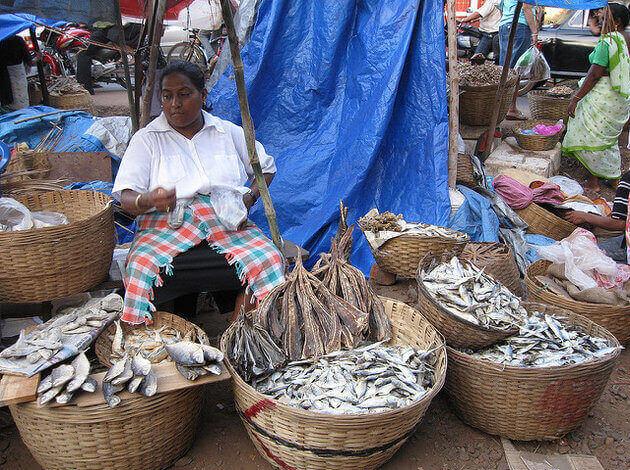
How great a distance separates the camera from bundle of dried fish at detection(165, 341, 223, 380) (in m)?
2.40

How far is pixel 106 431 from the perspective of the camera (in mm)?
2309

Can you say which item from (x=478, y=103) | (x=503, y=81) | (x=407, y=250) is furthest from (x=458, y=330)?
(x=478, y=103)

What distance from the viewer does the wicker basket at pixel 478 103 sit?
20.9 feet

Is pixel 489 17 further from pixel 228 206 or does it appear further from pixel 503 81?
pixel 228 206

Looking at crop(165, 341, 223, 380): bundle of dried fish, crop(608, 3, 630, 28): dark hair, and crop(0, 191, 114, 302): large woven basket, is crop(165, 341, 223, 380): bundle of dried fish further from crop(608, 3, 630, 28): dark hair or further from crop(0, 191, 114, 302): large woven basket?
crop(608, 3, 630, 28): dark hair

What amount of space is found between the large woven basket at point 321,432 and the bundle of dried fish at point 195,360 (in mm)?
117

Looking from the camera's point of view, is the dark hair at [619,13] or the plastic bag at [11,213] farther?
the dark hair at [619,13]

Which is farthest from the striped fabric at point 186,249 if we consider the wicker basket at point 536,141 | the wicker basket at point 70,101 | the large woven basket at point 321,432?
the wicker basket at point 70,101

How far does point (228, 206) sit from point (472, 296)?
1384mm

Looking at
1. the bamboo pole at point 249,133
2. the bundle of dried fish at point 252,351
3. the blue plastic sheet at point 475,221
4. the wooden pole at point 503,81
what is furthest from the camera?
the wooden pole at point 503,81

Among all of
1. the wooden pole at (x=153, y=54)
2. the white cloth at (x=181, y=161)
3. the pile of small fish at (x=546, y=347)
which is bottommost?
the pile of small fish at (x=546, y=347)

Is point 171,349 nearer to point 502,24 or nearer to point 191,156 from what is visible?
point 191,156

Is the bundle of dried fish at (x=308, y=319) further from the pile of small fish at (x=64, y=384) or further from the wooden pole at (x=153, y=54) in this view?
the wooden pole at (x=153, y=54)

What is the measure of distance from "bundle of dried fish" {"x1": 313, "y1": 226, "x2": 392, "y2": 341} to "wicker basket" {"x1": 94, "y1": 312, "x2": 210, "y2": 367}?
663 mm
